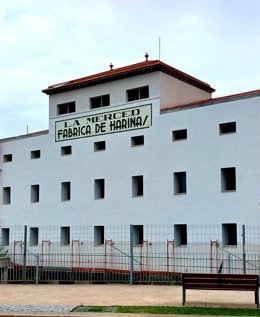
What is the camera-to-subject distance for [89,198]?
3281 centimetres

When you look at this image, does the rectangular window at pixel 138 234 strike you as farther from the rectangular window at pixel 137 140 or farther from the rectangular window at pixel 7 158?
the rectangular window at pixel 7 158

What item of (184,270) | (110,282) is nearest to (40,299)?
(110,282)

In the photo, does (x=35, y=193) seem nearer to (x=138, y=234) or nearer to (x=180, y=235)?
(x=138, y=234)

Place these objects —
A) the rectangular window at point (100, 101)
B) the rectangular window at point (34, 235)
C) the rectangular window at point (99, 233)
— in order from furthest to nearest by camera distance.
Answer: the rectangular window at point (34, 235) → the rectangular window at point (100, 101) → the rectangular window at point (99, 233)

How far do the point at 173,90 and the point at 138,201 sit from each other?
6812 millimetres

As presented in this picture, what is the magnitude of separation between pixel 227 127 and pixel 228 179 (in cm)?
268

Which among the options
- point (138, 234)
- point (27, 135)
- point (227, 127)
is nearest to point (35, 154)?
point (27, 135)

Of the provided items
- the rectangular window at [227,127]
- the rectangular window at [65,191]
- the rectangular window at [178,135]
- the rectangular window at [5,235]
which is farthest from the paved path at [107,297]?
the rectangular window at [5,235]

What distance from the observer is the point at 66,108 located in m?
35.4

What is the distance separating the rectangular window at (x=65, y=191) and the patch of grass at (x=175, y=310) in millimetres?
21938

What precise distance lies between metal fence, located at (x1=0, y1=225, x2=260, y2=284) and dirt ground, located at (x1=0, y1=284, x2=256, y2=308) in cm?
491

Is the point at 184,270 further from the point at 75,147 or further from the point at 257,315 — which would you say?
the point at 257,315

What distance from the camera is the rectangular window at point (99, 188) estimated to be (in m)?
32.7

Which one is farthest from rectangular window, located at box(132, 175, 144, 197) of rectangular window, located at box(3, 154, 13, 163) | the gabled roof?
rectangular window, located at box(3, 154, 13, 163)
